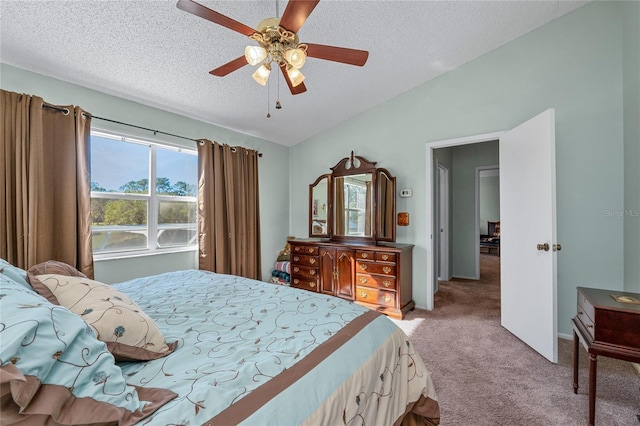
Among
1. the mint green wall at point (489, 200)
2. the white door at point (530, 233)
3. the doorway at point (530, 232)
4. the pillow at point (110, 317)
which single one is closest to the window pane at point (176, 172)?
the pillow at point (110, 317)

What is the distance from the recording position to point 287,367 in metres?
0.92

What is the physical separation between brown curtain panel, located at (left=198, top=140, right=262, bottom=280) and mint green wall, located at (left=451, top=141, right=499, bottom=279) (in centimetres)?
362

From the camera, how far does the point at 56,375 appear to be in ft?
2.11

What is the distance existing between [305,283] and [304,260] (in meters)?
0.32

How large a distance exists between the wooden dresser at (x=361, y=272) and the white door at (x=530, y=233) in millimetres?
994

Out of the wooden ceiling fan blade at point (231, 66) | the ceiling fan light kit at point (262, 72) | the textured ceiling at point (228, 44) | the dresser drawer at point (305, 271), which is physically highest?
the textured ceiling at point (228, 44)

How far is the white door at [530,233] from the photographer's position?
2.15 m

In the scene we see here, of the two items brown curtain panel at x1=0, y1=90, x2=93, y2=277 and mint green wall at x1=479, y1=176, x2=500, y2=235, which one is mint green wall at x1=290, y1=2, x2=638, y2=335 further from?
mint green wall at x1=479, y1=176, x2=500, y2=235

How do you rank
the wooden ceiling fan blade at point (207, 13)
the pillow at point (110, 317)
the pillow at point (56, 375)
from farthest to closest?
the wooden ceiling fan blade at point (207, 13), the pillow at point (110, 317), the pillow at point (56, 375)

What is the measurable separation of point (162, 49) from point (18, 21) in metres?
0.81

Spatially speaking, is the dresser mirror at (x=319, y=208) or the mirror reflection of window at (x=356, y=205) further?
the dresser mirror at (x=319, y=208)

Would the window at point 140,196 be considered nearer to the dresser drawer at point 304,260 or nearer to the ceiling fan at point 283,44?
the dresser drawer at point 304,260

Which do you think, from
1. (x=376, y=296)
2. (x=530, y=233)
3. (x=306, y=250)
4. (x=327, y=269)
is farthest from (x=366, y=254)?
(x=530, y=233)

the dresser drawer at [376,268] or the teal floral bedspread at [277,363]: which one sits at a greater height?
the teal floral bedspread at [277,363]
